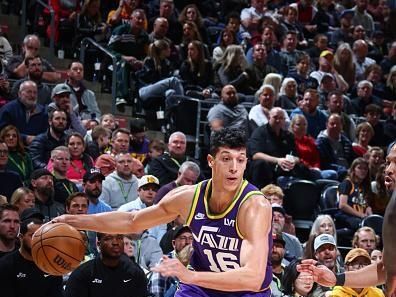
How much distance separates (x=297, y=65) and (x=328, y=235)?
6237 millimetres

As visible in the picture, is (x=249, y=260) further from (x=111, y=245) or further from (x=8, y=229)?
(x=8, y=229)

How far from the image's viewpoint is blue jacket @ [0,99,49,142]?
40.0 feet

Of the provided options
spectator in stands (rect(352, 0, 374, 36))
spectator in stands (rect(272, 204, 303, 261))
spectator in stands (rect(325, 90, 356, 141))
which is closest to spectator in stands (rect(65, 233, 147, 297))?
spectator in stands (rect(272, 204, 303, 261))

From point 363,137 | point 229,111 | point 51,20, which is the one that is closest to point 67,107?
point 229,111

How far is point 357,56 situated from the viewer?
58.0 feet

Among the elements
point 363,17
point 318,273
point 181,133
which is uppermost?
point 363,17

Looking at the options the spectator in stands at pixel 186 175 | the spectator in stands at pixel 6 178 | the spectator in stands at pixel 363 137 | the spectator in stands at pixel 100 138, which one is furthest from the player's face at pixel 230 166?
A: the spectator in stands at pixel 363 137

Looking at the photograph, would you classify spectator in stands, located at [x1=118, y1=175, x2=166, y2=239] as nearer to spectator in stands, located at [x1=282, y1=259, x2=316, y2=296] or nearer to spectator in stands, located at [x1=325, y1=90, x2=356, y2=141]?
spectator in stands, located at [x1=282, y1=259, x2=316, y2=296]

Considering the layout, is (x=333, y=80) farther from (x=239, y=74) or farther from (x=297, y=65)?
(x=239, y=74)

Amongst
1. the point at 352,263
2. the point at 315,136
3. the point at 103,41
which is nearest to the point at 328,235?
the point at 352,263

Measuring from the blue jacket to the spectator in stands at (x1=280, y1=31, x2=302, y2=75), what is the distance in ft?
17.2

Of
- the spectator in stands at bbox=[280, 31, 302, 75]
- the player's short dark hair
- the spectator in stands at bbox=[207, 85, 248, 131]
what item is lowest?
the spectator in stands at bbox=[207, 85, 248, 131]

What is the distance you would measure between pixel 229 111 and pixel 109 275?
4.93 metres

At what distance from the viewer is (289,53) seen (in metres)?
16.6
